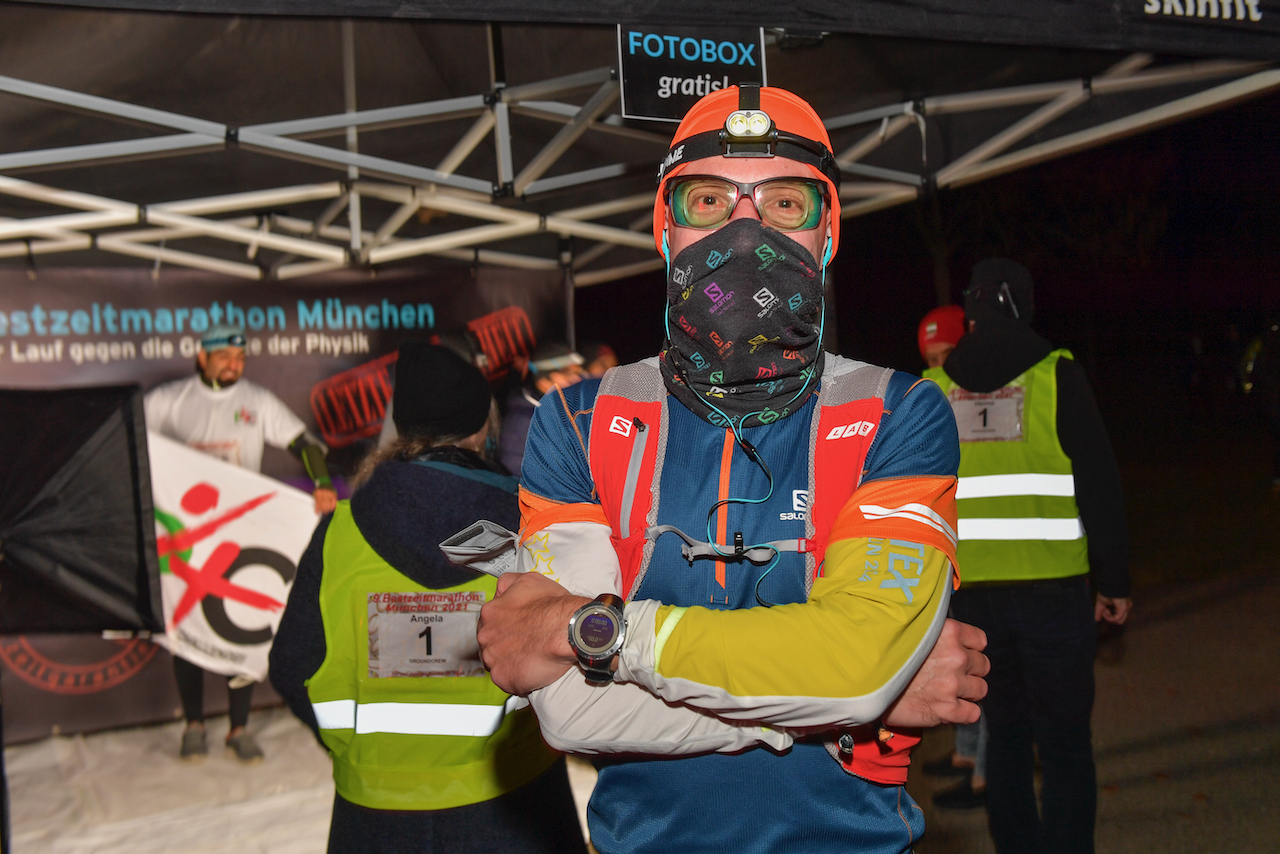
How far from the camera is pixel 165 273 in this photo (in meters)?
5.57

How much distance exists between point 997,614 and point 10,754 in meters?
5.68

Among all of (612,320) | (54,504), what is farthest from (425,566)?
(612,320)

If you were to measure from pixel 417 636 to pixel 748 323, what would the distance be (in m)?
1.33

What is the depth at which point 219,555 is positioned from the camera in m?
5.46

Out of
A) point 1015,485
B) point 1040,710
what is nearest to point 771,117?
point 1015,485

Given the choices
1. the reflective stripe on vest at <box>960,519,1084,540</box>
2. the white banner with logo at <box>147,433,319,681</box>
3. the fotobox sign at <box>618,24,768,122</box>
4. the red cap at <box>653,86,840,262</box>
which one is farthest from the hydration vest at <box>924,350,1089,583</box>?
the white banner with logo at <box>147,433,319,681</box>

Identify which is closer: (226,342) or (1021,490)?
(1021,490)

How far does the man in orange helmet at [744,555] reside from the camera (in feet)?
4.11

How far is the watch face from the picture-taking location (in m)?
1.25

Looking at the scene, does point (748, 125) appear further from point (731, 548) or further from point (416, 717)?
point (416, 717)

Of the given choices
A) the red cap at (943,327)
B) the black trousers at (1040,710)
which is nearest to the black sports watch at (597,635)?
the black trousers at (1040,710)

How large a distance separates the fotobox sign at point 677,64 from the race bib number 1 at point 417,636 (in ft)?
5.55

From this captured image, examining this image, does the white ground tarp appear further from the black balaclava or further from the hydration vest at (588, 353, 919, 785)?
the hydration vest at (588, 353, 919, 785)

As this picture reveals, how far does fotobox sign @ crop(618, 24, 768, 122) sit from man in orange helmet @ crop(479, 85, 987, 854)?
1.41 m
